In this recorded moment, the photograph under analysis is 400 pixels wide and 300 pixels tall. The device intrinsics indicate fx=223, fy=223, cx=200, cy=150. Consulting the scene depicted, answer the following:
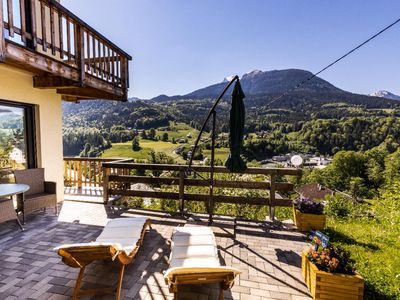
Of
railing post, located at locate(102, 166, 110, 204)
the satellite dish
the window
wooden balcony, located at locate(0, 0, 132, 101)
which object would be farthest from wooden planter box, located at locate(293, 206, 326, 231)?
the window

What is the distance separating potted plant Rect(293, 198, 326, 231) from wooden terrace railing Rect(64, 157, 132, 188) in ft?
18.0

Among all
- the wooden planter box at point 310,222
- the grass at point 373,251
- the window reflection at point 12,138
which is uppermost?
the window reflection at point 12,138

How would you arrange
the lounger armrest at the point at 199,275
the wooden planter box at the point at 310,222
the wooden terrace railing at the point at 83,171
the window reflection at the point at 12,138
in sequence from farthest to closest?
the wooden terrace railing at the point at 83,171 < the window reflection at the point at 12,138 < the wooden planter box at the point at 310,222 < the lounger armrest at the point at 199,275

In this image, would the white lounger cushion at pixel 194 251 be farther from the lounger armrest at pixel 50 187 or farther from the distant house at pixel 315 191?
the distant house at pixel 315 191

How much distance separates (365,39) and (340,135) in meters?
45.4

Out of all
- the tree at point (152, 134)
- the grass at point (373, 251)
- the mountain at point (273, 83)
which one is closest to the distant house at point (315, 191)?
the tree at point (152, 134)

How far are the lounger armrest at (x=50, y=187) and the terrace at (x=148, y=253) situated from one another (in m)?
0.53

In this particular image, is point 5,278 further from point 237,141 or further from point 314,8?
point 314,8

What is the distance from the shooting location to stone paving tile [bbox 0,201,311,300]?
2523 mm

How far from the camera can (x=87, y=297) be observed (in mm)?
2408

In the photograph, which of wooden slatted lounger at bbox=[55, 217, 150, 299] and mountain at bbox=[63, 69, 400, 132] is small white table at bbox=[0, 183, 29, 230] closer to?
wooden slatted lounger at bbox=[55, 217, 150, 299]

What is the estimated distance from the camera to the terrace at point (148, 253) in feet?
8.37

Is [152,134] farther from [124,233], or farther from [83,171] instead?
[124,233]

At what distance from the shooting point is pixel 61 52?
4.21 m
